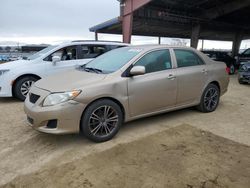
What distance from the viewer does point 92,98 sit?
11.9ft

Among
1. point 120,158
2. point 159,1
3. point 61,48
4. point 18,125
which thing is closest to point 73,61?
point 61,48

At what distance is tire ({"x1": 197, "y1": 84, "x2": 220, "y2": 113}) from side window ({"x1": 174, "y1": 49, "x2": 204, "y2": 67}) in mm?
644

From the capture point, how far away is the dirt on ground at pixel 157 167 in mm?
2766

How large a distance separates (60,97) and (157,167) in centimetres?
173

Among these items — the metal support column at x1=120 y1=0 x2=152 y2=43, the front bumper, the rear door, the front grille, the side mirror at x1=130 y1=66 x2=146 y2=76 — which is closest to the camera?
the front bumper

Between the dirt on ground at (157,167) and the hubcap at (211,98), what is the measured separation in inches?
63.4

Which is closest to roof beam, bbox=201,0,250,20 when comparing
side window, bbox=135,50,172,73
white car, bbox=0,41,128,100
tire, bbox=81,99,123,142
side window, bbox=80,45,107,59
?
white car, bbox=0,41,128,100

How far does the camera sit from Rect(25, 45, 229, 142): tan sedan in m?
3.54

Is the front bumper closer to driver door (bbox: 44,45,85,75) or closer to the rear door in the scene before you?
the rear door

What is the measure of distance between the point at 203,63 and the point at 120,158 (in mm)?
3128

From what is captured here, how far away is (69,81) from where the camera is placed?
152 inches

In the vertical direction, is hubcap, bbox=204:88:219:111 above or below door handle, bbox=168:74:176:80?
below

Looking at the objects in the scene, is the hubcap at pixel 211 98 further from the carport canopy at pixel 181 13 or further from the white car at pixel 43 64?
the carport canopy at pixel 181 13

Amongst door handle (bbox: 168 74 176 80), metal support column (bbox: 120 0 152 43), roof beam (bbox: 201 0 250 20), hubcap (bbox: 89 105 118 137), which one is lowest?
hubcap (bbox: 89 105 118 137)
